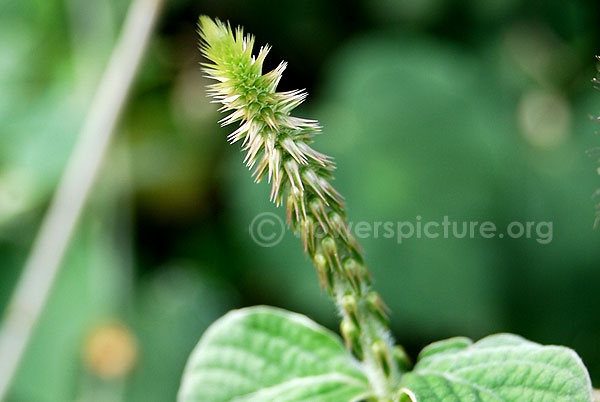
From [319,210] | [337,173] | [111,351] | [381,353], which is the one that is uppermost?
[337,173]

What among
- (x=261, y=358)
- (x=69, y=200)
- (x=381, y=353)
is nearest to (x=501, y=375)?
(x=381, y=353)

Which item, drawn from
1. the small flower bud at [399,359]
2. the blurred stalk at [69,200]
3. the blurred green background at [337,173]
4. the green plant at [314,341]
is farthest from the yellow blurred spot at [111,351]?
the small flower bud at [399,359]

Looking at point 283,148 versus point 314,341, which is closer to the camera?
point 283,148

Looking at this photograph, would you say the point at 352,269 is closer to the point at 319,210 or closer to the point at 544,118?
the point at 319,210

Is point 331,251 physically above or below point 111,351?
above

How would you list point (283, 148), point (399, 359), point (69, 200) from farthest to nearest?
point (69, 200)
point (399, 359)
point (283, 148)

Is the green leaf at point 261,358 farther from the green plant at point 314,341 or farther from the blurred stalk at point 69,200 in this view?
the blurred stalk at point 69,200
